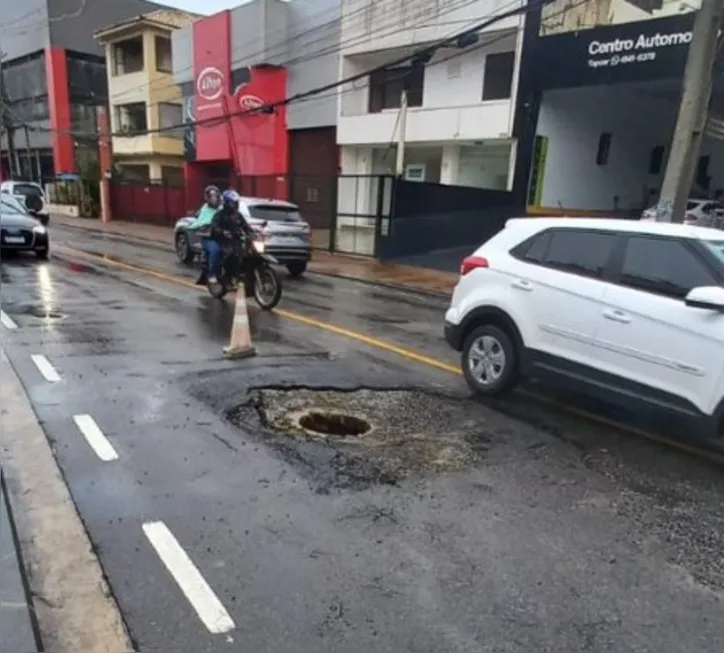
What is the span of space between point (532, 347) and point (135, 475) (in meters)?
3.48

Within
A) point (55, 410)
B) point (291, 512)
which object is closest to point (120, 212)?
point (55, 410)

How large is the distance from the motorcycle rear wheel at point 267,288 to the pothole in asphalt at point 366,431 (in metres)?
4.67

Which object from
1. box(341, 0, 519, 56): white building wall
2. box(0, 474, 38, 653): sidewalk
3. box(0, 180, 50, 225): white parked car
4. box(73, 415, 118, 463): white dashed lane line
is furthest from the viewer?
box(0, 180, 50, 225): white parked car

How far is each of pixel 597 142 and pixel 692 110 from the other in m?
12.8

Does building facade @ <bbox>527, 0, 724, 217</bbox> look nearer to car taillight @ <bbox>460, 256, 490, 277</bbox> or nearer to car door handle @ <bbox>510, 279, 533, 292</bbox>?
car taillight @ <bbox>460, 256, 490, 277</bbox>

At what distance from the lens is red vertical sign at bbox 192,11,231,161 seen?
88.7 feet

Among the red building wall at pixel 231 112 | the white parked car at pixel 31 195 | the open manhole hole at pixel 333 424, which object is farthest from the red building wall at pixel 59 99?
the open manhole hole at pixel 333 424

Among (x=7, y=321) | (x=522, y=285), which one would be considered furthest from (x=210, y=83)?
(x=522, y=285)

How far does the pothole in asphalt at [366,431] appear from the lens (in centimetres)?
449

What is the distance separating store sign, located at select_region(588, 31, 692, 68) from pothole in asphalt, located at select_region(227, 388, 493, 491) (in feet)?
42.2

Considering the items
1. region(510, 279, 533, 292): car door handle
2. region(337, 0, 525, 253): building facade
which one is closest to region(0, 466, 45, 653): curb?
region(510, 279, 533, 292): car door handle

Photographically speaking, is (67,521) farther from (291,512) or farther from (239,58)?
(239,58)

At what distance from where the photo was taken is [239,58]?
26.3 metres

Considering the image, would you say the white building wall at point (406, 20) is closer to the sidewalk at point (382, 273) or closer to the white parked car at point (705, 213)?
the sidewalk at point (382, 273)
